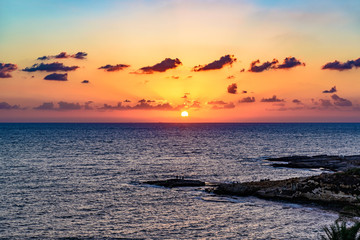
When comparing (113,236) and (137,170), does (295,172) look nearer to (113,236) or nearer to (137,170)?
(137,170)

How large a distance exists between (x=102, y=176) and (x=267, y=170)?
131 feet

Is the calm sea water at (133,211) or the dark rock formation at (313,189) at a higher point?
the dark rock formation at (313,189)

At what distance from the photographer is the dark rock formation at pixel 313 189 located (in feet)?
183

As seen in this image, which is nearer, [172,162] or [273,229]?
[273,229]

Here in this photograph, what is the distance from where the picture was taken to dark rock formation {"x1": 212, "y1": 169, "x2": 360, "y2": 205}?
5578 centimetres

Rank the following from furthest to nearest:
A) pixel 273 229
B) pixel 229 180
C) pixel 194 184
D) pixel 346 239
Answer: pixel 229 180 < pixel 194 184 < pixel 273 229 < pixel 346 239

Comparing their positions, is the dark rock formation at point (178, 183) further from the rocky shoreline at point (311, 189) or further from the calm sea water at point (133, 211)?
the calm sea water at point (133, 211)

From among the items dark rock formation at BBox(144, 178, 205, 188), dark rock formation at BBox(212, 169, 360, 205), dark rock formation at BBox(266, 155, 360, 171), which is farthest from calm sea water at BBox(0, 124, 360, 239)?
dark rock formation at BBox(266, 155, 360, 171)

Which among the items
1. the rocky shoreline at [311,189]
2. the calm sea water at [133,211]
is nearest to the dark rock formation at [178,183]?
the rocky shoreline at [311,189]

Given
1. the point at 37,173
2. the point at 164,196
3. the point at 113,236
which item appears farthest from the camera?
the point at 37,173

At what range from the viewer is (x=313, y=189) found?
58.4 m

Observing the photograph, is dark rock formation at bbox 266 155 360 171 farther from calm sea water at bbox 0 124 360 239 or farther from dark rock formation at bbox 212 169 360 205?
dark rock formation at bbox 212 169 360 205

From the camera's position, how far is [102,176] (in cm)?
8156

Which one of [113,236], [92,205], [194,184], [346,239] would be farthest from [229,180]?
[346,239]
